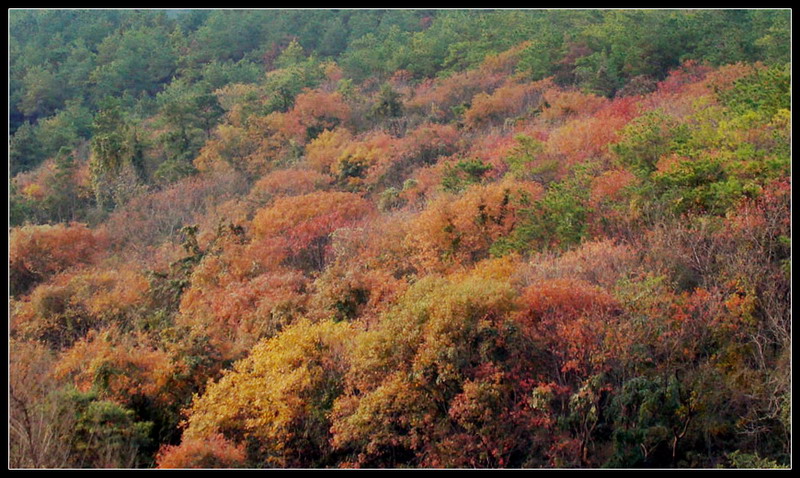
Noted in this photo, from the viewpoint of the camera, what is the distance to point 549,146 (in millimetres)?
36000

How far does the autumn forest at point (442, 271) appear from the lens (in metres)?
19.0

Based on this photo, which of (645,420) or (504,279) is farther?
(504,279)

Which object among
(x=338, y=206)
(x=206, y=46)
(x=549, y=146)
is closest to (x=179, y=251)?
(x=338, y=206)

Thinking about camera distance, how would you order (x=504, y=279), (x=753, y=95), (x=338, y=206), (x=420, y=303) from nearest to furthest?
1. (x=420, y=303)
2. (x=504, y=279)
3. (x=753, y=95)
4. (x=338, y=206)

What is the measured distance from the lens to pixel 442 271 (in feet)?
94.0

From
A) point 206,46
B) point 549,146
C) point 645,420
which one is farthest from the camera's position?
point 206,46

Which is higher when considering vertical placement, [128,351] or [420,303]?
[420,303]

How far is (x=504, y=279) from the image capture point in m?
23.3

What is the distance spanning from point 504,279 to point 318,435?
717 centimetres

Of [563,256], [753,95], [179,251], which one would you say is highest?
[753,95]

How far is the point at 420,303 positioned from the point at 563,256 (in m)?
6.41

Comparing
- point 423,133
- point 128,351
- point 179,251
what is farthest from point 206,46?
point 128,351

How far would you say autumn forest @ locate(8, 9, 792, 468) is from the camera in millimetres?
18969

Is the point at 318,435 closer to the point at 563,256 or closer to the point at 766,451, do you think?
the point at 563,256
